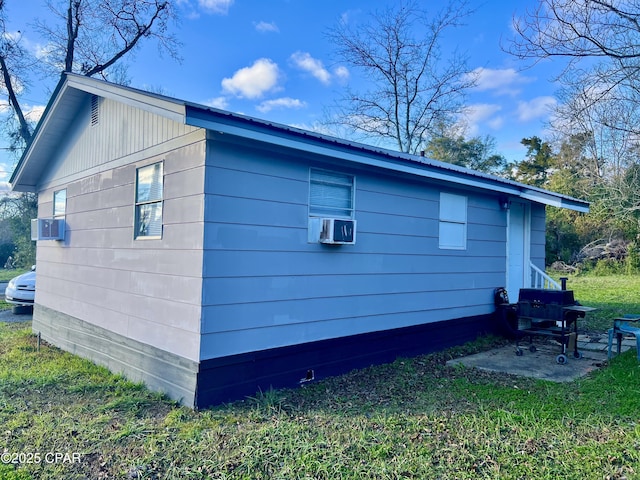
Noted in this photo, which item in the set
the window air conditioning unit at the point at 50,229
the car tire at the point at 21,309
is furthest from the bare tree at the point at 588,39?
the car tire at the point at 21,309

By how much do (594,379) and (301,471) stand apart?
3825 millimetres

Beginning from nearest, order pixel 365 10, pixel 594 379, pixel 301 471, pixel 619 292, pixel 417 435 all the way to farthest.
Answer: pixel 301 471
pixel 417 435
pixel 594 379
pixel 619 292
pixel 365 10

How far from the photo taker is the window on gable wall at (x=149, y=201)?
16.7 ft

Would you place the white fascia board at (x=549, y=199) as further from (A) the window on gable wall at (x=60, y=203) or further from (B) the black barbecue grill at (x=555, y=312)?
(A) the window on gable wall at (x=60, y=203)

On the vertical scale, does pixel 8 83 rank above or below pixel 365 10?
below

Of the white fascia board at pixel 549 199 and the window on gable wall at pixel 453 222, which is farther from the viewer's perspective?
the white fascia board at pixel 549 199

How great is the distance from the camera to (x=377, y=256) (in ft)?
19.2

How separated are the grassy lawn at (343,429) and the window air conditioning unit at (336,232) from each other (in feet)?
5.40

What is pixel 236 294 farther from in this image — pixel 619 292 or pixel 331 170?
pixel 619 292

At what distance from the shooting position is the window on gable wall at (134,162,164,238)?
16.7 ft

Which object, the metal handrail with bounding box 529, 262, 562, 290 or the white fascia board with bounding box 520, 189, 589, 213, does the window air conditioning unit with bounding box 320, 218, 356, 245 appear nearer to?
the white fascia board with bounding box 520, 189, 589, 213

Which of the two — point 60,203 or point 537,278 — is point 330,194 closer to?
point 60,203

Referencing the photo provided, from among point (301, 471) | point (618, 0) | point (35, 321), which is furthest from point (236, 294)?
point (618, 0)

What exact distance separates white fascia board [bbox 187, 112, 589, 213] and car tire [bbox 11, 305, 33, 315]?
32.8 feet
